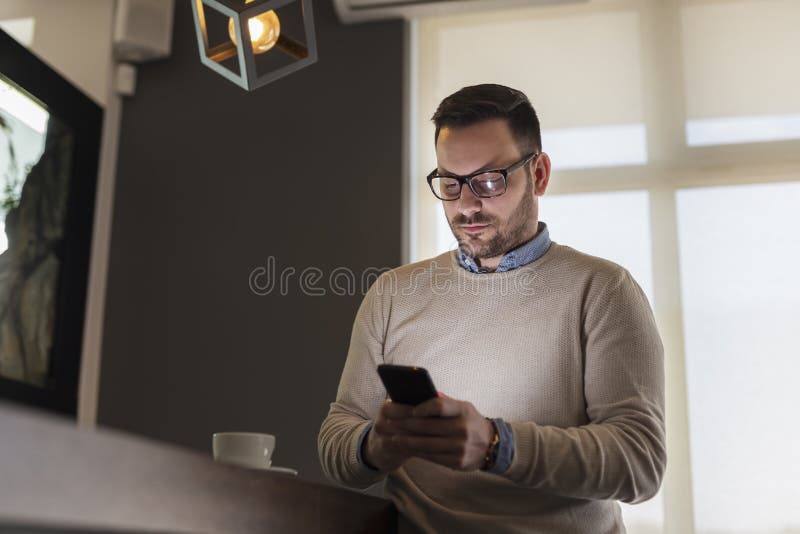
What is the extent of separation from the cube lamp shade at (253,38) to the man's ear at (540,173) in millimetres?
599

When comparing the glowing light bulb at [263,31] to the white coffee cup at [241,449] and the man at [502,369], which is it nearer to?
the man at [502,369]

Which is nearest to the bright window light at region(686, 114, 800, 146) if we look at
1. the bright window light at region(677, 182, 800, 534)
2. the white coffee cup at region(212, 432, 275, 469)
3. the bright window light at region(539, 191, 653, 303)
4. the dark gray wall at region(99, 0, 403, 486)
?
the bright window light at region(677, 182, 800, 534)

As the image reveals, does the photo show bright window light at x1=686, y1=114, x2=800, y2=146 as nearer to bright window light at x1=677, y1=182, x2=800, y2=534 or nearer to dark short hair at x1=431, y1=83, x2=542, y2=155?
bright window light at x1=677, y1=182, x2=800, y2=534

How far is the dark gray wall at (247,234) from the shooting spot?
9.61 feet

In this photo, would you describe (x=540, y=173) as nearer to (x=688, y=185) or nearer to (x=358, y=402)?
(x=358, y=402)

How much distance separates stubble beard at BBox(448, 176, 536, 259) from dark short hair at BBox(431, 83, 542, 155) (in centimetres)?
11

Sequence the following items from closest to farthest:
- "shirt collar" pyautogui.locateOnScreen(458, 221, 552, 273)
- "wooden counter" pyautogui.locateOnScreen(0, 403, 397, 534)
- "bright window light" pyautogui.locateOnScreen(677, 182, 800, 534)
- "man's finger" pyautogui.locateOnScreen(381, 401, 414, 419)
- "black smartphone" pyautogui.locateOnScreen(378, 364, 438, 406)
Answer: "wooden counter" pyautogui.locateOnScreen(0, 403, 397, 534) < "black smartphone" pyautogui.locateOnScreen(378, 364, 438, 406) < "man's finger" pyautogui.locateOnScreen(381, 401, 414, 419) < "shirt collar" pyautogui.locateOnScreen(458, 221, 552, 273) < "bright window light" pyautogui.locateOnScreen(677, 182, 800, 534)

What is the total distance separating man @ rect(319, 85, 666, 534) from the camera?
1.30m

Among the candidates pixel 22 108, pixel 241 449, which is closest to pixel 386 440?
pixel 241 449

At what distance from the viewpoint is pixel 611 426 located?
1.36 m

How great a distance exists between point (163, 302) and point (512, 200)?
69.2 inches

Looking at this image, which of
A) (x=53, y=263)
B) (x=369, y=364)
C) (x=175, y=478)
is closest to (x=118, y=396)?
(x=53, y=263)

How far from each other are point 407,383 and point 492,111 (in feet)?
2.58

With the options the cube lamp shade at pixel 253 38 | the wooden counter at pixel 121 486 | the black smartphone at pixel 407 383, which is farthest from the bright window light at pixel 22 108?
the wooden counter at pixel 121 486
